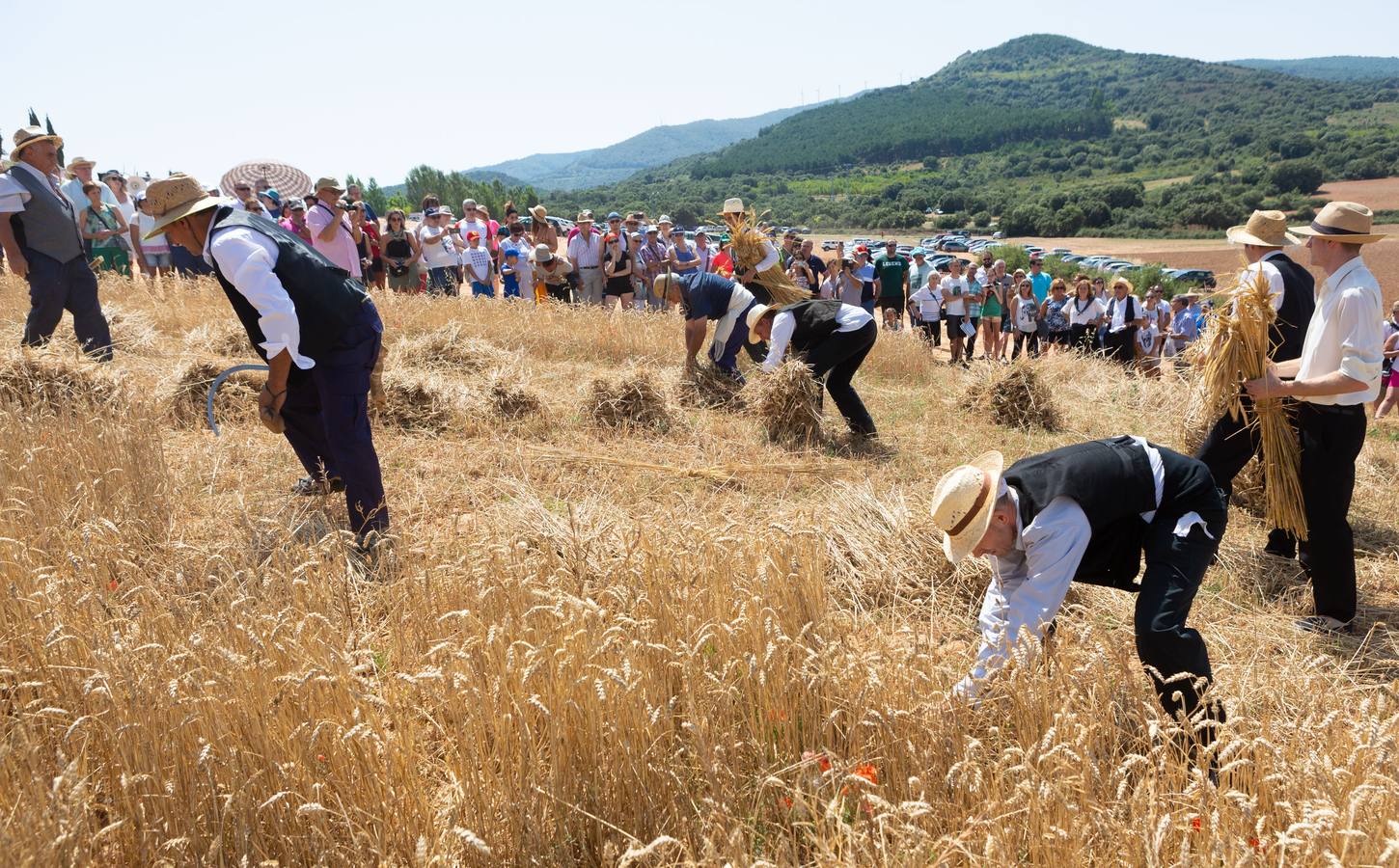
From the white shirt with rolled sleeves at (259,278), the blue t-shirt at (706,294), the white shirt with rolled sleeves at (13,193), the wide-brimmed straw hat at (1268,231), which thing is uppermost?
the white shirt with rolled sleeves at (13,193)

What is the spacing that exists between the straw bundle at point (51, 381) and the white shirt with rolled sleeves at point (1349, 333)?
20.6 ft

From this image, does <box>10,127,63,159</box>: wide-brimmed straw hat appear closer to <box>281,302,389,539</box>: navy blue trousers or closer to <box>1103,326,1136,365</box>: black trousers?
<box>281,302,389,539</box>: navy blue trousers

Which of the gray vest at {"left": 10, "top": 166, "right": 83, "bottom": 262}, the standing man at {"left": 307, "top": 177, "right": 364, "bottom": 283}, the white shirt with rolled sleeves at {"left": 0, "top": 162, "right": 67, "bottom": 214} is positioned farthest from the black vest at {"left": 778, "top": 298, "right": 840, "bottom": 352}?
the white shirt with rolled sleeves at {"left": 0, "top": 162, "right": 67, "bottom": 214}

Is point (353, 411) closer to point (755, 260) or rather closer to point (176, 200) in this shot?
point (176, 200)

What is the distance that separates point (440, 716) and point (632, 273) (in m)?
10.2

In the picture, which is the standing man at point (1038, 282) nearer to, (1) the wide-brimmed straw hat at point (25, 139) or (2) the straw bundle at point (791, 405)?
(2) the straw bundle at point (791, 405)

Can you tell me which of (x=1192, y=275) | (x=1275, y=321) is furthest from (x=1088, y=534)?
(x=1192, y=275)

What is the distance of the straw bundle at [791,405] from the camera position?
20.9 feet

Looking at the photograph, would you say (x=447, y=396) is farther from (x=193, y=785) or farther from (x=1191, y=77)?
(x=1191, y=77)

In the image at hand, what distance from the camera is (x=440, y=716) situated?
92.4 inches

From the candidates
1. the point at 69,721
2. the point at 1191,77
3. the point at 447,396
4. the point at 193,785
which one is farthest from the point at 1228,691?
the point at 1191,77

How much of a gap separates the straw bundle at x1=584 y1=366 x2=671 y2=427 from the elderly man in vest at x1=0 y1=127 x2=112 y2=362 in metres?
3.66

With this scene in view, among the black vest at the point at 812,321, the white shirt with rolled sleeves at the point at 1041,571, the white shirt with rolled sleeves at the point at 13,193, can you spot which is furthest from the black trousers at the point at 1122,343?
the white shirt with rolled sleeves at the point at 13,193

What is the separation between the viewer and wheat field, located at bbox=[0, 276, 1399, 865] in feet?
6.61
